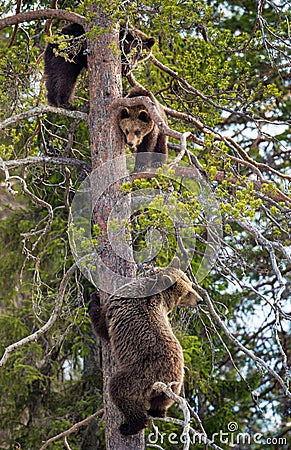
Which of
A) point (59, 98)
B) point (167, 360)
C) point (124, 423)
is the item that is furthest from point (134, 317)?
point (59, 98)

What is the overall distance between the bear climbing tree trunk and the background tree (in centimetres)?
1

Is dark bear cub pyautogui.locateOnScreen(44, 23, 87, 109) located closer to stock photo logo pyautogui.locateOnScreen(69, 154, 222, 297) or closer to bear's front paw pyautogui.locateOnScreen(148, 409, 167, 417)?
stock photo logo pyautogui.locateOnScreen(69, 154, 222, 297)

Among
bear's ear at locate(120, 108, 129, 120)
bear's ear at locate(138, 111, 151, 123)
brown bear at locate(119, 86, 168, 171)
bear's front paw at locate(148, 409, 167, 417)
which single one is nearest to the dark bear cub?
brown bear at locate(119, 86, 168, 171)

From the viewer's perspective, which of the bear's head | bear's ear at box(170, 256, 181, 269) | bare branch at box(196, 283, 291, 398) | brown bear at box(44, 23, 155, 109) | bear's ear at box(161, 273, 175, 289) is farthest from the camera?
brown bear at box(44, 23, 155, 109)

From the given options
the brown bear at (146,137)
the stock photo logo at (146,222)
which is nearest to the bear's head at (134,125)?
the brown bear at (146,137)

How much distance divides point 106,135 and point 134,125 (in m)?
0.89

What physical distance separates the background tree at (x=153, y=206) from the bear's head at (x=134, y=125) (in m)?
0.28

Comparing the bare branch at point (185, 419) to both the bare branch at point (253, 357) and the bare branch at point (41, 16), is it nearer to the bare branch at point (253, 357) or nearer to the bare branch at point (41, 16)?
the bare branch at point (253, 357)

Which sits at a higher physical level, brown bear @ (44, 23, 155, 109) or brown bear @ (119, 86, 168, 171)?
brown bear @ (44, 23, 155, 109)

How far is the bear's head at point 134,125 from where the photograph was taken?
19.3ft

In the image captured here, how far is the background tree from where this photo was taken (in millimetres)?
5227

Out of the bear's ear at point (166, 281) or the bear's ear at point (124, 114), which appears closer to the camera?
the bear's ear at point (166, 281)

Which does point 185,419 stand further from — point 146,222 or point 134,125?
point 134,125

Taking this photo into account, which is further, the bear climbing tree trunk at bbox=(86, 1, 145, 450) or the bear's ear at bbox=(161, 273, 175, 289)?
the bear's ear at bbox=(161, 273, 175, 289)
